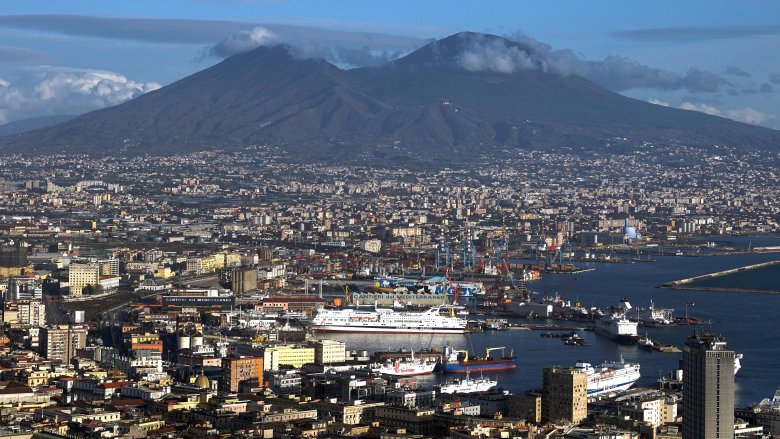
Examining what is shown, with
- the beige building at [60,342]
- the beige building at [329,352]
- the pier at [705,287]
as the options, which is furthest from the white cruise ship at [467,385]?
the pier at [705,287]

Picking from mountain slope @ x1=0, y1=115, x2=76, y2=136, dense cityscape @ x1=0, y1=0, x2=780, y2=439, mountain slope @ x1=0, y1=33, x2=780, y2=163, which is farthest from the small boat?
mountain slope @ x1=0, y1=115, x2=76, y2=136

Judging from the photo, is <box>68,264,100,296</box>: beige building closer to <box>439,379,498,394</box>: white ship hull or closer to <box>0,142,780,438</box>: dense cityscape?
<box>0,142,780,438</box>: dense cityscape

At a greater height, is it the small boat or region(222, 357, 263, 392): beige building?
region(222, 357, 263, 392): beige building

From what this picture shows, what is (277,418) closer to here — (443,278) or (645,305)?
(645,305)

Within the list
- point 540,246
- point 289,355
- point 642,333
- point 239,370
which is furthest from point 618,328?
point 540,246

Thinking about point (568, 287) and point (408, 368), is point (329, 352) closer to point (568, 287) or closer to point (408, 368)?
point (408, 368)

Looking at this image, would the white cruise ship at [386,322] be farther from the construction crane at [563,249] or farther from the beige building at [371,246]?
the beige building at [371,246]
